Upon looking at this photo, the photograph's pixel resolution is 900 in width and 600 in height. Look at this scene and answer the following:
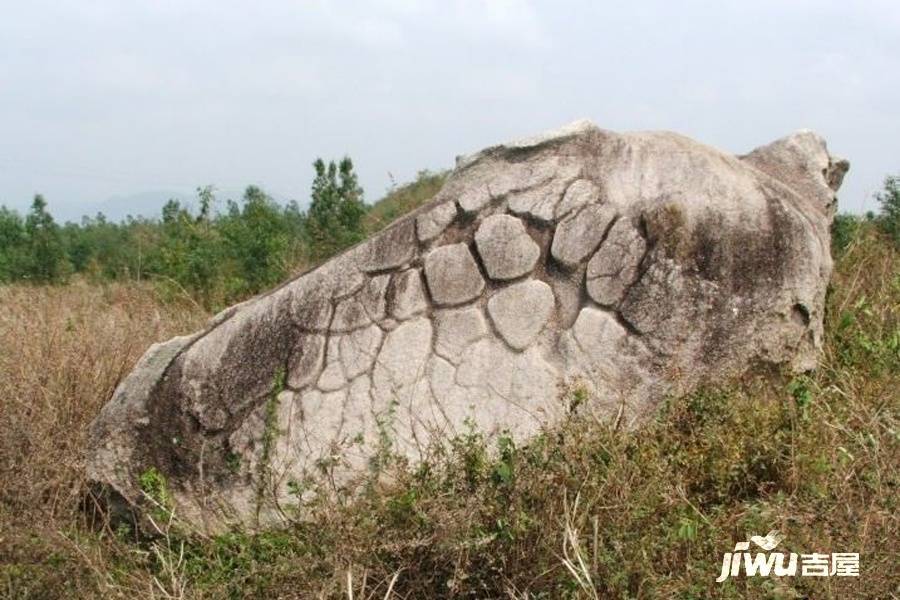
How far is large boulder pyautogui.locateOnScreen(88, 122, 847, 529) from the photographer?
3.73 m

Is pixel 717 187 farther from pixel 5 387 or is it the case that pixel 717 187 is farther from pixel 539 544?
pixel 5 387

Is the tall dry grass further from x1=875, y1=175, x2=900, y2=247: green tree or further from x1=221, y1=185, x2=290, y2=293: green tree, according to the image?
x1=875, y1=175, x2=900, y2=247: green tree

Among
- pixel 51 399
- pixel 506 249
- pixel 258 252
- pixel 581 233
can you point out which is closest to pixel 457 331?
pixel 506 249

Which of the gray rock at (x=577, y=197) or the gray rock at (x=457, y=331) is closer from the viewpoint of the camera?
the gray rock at (x=457, y=331)

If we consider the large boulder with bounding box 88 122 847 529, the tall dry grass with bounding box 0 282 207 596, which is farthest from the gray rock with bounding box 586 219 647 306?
the tall dry grass with bounding box 0 282 207 596

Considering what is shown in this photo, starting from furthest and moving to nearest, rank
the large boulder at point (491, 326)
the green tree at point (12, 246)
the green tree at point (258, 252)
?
1. the green tree at point (12, 246)
2. the green tree at point (258, 252)
3. the large boulder at point (491, 326)

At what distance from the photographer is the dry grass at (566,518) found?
2.93m

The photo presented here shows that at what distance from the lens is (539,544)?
9.82 feet

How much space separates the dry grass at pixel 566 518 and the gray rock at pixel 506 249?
0.73 metres

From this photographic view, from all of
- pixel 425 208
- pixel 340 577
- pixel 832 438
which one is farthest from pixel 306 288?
Result: pixel 832 438

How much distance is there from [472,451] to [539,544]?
402 millimetres

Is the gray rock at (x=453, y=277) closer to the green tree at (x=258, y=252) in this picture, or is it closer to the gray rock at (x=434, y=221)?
the gray rock at (x=434, y=221)

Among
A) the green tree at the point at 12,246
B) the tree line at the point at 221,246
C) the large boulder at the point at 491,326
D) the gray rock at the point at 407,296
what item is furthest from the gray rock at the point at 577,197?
the green tree at the point at 12,246

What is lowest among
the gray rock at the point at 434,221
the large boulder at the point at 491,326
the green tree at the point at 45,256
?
the large boulder at the point at 491,326
